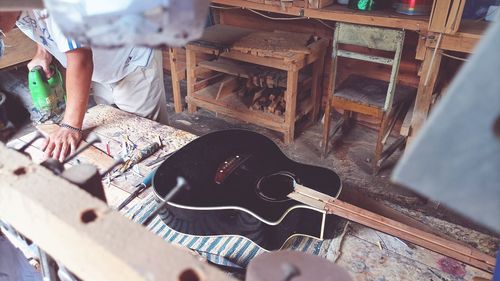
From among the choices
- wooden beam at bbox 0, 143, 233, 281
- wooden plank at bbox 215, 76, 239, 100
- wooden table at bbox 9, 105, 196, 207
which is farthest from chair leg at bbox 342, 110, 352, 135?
wooden beam at bbox 0, 143, 233, 281

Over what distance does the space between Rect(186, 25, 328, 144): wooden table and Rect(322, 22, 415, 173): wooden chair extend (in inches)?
13.7

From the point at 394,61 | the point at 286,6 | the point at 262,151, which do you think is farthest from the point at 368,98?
the point at 262,151

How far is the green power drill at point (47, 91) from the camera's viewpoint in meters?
2.52

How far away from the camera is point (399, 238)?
1.22m

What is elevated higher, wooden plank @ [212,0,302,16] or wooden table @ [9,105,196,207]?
wooden plank @ [212,0,302,16]

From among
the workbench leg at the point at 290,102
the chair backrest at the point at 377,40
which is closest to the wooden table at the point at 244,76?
the workbench leg at the point at 290,102

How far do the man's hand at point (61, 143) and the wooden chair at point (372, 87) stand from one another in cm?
197

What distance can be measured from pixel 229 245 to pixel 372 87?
220cm

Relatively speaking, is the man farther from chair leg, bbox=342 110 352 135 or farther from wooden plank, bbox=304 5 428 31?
chair leg, bbox=342 110 352 135

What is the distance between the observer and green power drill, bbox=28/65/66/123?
2.52m

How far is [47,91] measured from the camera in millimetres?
2604

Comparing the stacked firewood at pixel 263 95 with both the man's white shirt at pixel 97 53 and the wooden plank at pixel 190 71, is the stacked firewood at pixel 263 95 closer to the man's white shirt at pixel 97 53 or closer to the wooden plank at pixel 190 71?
the wooden plank at pixel 190 71

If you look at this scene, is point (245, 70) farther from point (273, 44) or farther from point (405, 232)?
point (405, 232)

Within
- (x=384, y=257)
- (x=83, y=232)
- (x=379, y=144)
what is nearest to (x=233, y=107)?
(x=379, y=144)
